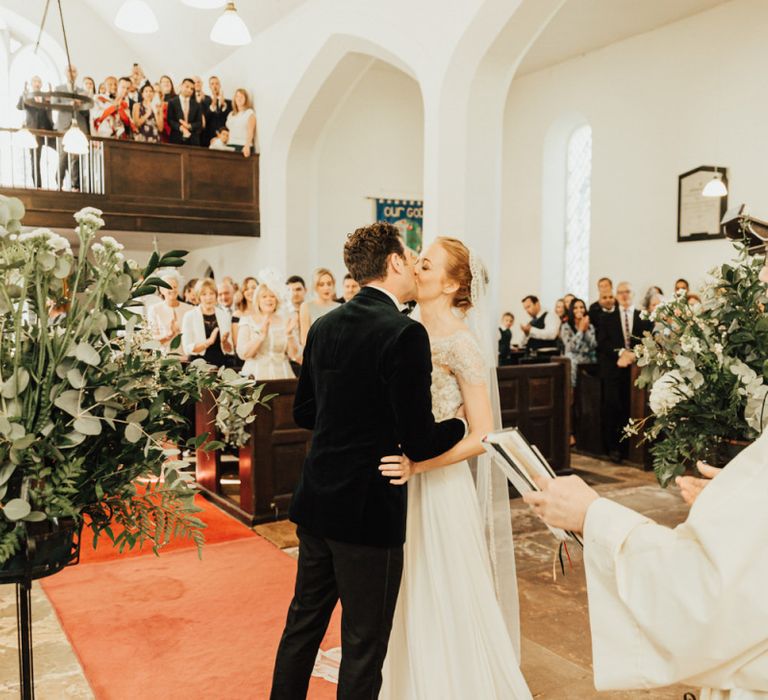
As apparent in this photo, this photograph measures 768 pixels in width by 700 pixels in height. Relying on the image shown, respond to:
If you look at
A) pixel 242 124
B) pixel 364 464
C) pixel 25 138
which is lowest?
pixel 364 464

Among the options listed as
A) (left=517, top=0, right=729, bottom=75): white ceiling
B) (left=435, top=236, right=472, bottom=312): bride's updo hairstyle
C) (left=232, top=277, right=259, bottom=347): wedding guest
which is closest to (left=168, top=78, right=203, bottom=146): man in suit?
(left=232, top=277, right=259, bottom=347): wedding guest

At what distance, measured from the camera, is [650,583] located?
123 cm

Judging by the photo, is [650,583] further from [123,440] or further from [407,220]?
[407,220]

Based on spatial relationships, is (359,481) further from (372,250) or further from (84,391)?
A: (84,391)

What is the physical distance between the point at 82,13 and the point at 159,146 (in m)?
4.64

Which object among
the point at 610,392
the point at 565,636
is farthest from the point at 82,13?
the point at 565,636

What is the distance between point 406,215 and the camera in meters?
13.7

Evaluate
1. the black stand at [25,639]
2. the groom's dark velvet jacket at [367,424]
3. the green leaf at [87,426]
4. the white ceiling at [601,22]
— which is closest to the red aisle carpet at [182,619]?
the groom's dark velvet jacket at [367,424]

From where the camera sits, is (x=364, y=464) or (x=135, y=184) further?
(x=135, y=184)

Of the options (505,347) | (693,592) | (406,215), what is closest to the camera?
(693,592)

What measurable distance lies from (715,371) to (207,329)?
5.22m

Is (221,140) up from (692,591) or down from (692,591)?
up

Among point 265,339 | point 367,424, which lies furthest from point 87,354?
point 265,339

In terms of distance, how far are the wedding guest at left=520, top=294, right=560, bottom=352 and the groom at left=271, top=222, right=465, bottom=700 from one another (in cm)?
818
